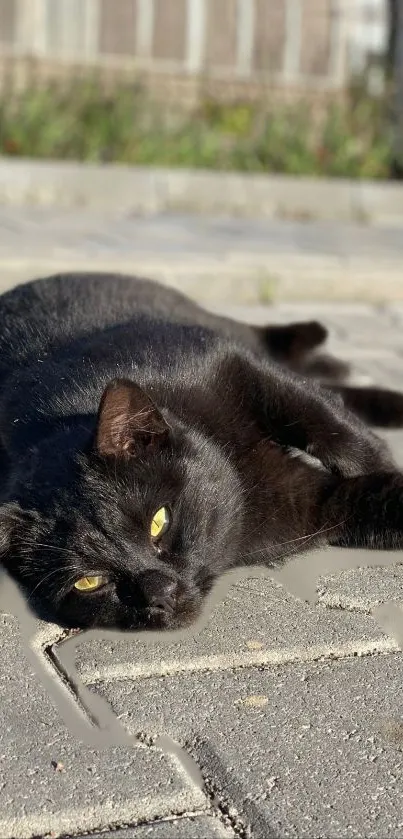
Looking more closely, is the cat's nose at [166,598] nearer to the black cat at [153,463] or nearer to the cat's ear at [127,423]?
the black cat at [153,463]

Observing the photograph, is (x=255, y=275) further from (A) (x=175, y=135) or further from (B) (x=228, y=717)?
(B) (x=228, y=717)

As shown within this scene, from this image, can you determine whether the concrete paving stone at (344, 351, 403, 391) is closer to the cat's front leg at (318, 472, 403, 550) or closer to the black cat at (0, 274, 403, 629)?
the black cat at (0, 274, 403, 629)

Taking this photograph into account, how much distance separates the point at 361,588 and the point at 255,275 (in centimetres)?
312

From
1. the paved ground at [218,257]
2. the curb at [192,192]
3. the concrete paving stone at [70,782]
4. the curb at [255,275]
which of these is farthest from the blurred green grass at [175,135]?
the concrete paving stone at [70,782]

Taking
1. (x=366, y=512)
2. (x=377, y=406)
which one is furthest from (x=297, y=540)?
(x=377, y=406)

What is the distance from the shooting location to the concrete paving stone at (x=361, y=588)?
7.59 feet

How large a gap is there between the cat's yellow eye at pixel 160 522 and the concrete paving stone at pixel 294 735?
31cm

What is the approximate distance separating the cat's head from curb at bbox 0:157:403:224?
4785 mm

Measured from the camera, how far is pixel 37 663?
2.06 metres

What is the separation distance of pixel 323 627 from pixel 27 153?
591 centimetres

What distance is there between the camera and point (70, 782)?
1.66 metres

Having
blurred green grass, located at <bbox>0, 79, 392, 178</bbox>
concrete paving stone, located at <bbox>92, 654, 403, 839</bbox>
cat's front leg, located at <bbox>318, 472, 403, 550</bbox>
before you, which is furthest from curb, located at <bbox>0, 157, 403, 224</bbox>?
concrete paving stone, located at <bbox>92, 654, 403, 839</bbox>

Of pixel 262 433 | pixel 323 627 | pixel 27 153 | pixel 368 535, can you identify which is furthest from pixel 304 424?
pixel 27 153

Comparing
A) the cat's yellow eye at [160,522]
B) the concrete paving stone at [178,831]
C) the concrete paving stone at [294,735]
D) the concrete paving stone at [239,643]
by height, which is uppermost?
the cat's yellow eye at [160,522]
